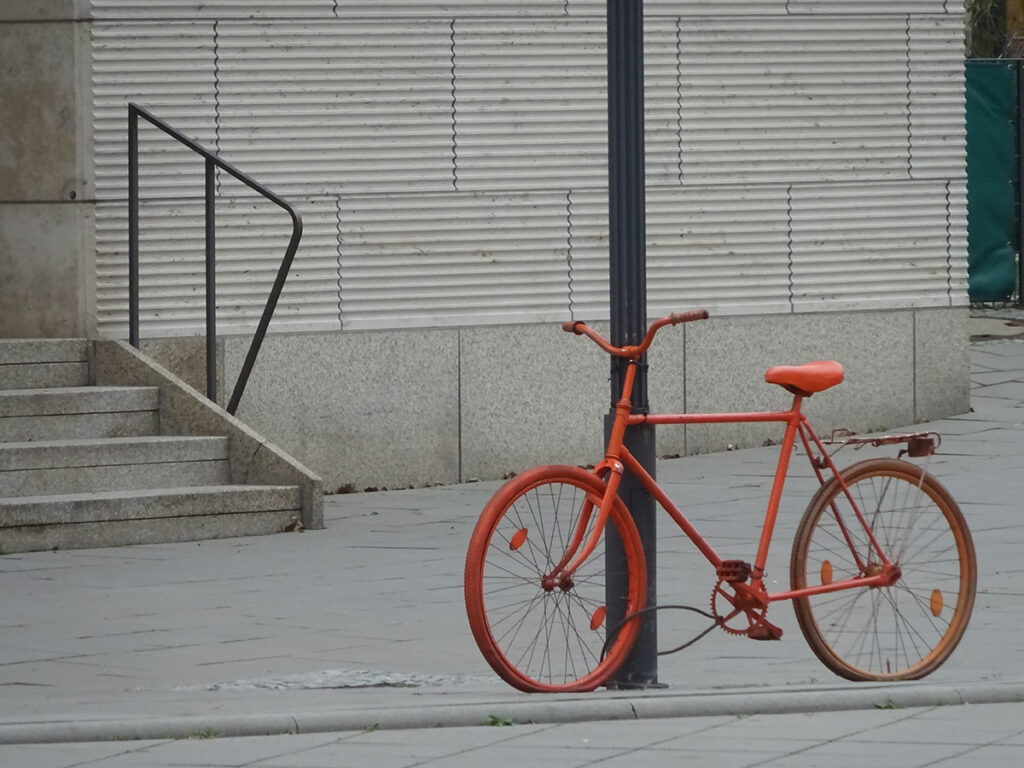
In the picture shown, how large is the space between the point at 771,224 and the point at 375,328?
2.64m

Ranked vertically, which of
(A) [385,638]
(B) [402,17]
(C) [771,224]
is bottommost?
(A) [385,638]

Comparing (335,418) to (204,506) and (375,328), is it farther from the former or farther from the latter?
(204,506)

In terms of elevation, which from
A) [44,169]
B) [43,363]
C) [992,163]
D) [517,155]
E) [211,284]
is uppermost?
[992,163]

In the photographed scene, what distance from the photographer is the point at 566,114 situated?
12.3m

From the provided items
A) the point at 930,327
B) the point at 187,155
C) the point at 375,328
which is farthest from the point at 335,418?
the point at 930,327

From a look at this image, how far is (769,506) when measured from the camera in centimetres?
628

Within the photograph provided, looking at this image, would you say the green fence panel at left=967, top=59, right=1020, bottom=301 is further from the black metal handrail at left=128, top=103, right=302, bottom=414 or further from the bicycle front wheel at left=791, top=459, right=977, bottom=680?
the bicycle front wheel at left=791, top=459, right=977, bottom=680

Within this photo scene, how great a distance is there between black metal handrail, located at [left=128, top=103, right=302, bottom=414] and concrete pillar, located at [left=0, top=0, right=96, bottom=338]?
35cm

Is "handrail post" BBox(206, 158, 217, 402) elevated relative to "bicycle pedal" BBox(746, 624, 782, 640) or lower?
elevated

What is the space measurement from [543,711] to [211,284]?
5.84 metres

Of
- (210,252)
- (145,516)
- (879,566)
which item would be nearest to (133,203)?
(210,252)

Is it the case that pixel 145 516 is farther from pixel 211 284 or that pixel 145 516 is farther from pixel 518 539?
pixel 518 539

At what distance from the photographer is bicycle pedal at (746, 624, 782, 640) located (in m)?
6.18

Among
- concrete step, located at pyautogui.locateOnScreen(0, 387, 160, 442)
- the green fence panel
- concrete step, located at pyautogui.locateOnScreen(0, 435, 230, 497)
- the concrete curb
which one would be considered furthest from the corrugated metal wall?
the concrete curb
